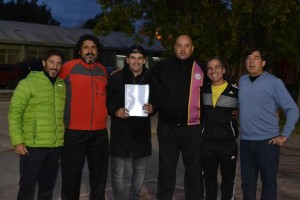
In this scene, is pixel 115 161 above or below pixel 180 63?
below

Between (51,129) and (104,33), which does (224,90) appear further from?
(104,33)

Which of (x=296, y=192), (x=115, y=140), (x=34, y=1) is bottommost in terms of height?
(x=296, y=192)

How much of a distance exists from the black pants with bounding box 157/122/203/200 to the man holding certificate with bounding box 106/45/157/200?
0.69 feet

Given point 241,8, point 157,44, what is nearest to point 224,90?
point 241,8

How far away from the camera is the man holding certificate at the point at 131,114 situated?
4.64 m

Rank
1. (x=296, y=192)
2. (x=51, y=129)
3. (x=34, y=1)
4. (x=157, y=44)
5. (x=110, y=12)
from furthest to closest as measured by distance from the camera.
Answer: (x=34, y=1), (x=157, y=44), (x=110, y=12), (x=296, y=192), (x=51, y=129)

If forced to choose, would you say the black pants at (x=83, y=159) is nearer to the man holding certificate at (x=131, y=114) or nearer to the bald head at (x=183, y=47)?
the man holding certificate at (x=131, y=114)

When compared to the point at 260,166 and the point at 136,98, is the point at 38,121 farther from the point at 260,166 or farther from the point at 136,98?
the point at 260,166

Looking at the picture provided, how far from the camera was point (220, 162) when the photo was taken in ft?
15.7

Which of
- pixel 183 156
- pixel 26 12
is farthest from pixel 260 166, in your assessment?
pixel 26 12

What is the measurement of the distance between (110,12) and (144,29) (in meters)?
1.42

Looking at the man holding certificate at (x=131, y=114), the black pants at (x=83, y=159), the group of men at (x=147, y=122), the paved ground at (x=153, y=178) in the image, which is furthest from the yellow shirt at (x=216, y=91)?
the paved ground at (x=153, y=178)

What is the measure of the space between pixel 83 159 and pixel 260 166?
1939 millimetres

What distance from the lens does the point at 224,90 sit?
4.66 meters
